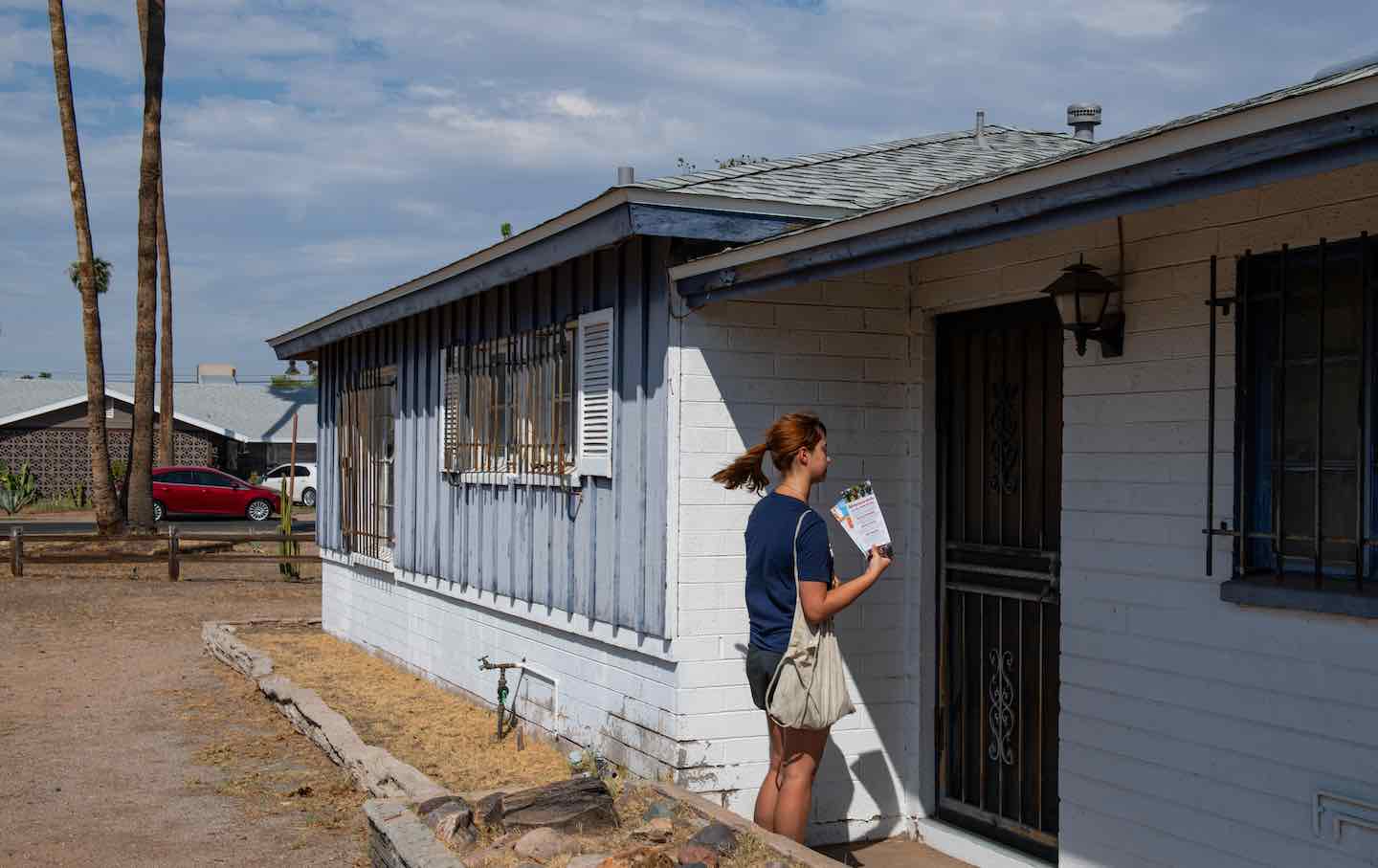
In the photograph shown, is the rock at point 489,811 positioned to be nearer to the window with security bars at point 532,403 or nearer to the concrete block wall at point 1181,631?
the window with security bars at point 532,403

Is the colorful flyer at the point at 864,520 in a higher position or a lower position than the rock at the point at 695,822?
higher

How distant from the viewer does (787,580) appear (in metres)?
5.27

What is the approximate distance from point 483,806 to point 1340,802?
10.5ft

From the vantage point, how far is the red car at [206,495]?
112 ft

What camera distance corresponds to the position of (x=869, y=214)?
17.6 ft

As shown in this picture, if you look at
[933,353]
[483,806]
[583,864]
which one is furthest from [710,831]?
[933,353]

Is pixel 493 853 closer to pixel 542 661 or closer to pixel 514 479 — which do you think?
pixel 542 661

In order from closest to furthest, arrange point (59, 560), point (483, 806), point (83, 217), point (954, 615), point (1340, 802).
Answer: point (1340, 802), point (483, 806), point (954, 615), point (59, 560), point (83, 217)

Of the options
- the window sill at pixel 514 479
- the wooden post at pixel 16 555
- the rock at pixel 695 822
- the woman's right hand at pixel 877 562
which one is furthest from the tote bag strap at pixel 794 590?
the wooden post at pixel 16 555

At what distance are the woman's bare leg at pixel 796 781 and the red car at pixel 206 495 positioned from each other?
31.1 meters

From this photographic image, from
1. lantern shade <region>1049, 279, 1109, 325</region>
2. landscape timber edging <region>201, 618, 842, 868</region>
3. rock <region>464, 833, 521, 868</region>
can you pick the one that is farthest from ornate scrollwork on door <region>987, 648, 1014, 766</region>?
rock <region>464, 833, 521, 868</region>

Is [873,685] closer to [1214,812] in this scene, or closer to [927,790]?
[927,790]

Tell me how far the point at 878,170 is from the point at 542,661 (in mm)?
3356

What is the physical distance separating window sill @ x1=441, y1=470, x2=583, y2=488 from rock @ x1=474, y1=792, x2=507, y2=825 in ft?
7.55
